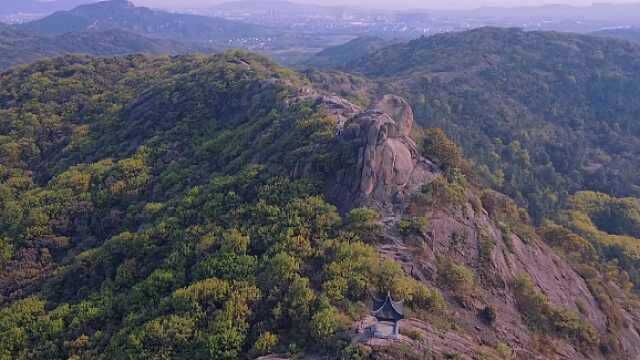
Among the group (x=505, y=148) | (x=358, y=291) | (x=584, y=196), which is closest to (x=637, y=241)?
(x=584, y=196)

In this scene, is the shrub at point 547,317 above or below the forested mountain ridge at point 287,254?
below

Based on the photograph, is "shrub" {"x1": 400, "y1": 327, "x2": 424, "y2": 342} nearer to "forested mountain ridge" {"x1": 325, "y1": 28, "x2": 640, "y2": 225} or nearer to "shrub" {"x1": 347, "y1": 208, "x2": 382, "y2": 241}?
"shrub" {"x1": 347, "y1": 208, "x2": 382, "y2": 241}

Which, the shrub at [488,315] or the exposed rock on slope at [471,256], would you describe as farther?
the shrub at [488,315]

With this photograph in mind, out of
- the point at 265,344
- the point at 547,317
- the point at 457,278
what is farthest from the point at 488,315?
the point at 265,344

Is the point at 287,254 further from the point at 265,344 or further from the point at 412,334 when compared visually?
the point at 412,334

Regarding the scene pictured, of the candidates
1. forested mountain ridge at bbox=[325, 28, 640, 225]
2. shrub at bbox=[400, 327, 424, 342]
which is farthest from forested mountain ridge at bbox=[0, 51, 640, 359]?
forested mountain ridge at bbox=[325, 28, 640, 225]

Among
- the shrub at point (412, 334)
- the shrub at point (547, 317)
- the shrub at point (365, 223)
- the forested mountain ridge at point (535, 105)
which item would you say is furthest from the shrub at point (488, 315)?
the forested mountain ridge at point (535, 105)

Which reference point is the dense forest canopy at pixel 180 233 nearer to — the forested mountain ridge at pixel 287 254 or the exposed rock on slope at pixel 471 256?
the forested mountain ridge at pixel 287 254
